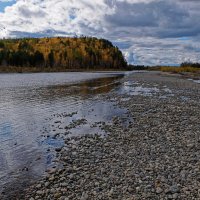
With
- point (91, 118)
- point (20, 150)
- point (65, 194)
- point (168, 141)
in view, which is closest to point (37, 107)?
point (91, 118)

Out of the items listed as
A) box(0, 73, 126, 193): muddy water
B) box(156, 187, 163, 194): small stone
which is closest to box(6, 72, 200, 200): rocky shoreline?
box(156, 187, 163, 194): small stone

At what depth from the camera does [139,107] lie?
115ft

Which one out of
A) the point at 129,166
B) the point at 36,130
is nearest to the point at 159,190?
the point at 129,166

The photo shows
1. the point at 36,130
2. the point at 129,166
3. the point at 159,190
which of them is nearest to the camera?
the point at 159,190

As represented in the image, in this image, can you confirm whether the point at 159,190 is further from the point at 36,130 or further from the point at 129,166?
the point at 36,130

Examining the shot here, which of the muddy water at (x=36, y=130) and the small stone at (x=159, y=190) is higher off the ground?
the small stone at (x=159, y=190)

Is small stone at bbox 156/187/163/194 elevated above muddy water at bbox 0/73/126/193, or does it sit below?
above

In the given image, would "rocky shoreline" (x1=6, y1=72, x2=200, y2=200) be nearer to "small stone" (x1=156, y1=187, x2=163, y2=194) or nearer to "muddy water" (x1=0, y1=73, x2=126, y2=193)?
"small stone" (x1=156, y1=187, x2=163, y2=194)

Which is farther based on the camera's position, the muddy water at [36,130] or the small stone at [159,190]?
the muddy water at [36,130]

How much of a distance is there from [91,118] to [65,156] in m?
12.6

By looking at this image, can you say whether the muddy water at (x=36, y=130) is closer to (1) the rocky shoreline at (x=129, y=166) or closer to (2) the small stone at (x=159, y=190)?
(1) the rocky shoreline at (x=129, y=166)

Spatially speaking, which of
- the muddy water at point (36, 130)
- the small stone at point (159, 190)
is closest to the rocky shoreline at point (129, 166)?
the small stone at point (159, 190)

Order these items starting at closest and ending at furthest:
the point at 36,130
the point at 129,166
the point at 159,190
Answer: the point at 159,190 → the point at 129,166 → the point at 36,130

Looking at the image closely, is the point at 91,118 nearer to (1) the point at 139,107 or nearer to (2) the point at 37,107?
(1) the point at 139,107
